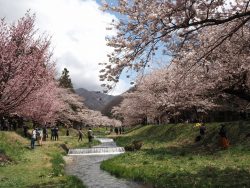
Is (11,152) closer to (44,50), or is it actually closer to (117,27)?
(44,50)

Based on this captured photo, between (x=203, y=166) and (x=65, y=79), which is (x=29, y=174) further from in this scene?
(x=65, y=79)

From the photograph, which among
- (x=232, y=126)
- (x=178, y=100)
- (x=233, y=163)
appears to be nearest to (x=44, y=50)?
(x=233, y=163)

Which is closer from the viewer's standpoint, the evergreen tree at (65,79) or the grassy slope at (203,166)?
the grassy slope at (203,166)

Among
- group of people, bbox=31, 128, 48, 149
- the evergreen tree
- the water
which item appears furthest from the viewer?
the evergreen tree

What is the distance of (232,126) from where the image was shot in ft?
103

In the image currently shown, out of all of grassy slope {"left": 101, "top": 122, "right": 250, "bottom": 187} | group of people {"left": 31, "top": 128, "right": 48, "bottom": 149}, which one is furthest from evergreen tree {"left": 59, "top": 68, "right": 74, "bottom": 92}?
grassy slope {"left": 101, "top": 122, "right": 250, "bottom": 187}

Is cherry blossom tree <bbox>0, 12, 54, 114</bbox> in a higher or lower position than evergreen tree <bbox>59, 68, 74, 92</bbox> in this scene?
lower

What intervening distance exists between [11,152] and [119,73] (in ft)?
62.2

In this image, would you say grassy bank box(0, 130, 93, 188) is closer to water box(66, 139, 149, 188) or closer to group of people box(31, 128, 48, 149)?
water box(66, 139, 149, 188)

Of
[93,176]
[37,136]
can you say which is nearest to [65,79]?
[37,136]

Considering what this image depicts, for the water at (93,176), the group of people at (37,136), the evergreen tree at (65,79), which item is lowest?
the water at (93,176)

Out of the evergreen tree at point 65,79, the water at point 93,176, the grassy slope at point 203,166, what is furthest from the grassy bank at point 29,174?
the evergreen tree at point 65,79

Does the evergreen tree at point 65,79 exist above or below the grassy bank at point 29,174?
above

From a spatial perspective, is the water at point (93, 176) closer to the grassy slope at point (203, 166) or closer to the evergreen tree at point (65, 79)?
the grassy slope at point (203, 166)
